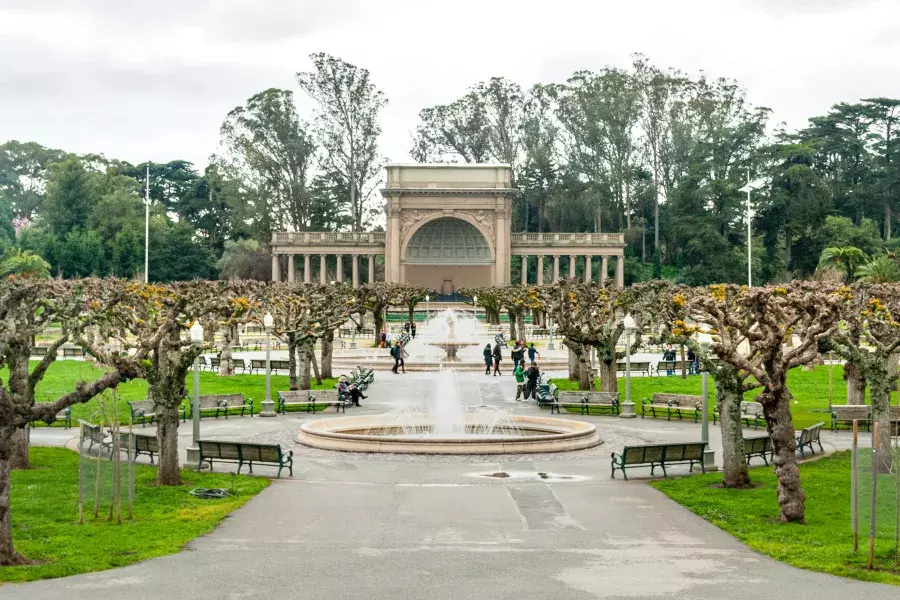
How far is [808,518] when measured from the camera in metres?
15.8

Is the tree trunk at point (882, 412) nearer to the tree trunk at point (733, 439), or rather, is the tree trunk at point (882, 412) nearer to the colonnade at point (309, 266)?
the tree trunk at point (733, 439)

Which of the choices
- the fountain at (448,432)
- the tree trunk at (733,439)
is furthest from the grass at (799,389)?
the tree trunk at (733,439)

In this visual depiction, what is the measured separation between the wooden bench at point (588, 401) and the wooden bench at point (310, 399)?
22.7ft

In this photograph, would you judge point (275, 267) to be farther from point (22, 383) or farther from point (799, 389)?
point (22, 383)

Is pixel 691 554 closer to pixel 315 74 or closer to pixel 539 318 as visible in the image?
pixel 539 318

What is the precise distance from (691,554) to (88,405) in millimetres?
23329

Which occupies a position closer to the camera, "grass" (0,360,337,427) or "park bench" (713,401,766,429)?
"park bench" (713,401,766,429)

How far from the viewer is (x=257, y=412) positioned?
30.8 meters

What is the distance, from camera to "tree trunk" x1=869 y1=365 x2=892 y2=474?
62.1ft

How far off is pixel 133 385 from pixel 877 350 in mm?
27351

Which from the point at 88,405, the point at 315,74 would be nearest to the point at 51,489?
the point at 88,405

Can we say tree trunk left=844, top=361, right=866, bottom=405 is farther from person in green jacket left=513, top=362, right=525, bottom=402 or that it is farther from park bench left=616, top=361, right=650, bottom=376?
park bench left=616, top=361, right=650, bottom=376

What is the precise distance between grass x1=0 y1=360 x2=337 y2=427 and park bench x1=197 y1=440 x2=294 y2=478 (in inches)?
349

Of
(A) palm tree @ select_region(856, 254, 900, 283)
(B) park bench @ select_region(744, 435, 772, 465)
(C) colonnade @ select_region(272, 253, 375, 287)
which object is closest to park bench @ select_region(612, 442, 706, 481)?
(B) park bench @ select_region(744, 435, 772, 465)
